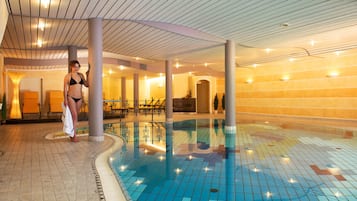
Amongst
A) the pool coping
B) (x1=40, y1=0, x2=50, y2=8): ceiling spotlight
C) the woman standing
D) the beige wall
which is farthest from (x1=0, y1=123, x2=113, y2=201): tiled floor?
the beige wall

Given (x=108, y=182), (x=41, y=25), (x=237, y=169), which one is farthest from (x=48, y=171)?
(x=41, y=25)

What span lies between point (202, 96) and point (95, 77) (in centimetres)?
1300

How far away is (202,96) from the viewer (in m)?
18.6

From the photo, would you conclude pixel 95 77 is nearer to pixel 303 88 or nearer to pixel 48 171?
pixel 48 171

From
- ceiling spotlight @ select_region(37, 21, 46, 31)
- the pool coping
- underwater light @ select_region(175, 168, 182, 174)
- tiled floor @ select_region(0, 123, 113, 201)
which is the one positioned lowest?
underwater light @ select_region(175, 168, 182, 174)

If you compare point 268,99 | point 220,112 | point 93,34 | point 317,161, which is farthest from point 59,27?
point 220,112

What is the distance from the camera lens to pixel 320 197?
2980 millimetres

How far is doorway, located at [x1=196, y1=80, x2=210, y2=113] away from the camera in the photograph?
60.1 ft

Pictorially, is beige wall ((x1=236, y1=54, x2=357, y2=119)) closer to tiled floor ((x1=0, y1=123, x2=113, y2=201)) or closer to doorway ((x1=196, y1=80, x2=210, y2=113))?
doorway ((x1=196, y1=80, x2=210, y2=113))

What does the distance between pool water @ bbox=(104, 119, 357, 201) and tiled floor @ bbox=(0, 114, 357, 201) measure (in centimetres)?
47

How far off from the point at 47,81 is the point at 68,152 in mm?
12364

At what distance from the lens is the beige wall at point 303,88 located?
11.2 metres

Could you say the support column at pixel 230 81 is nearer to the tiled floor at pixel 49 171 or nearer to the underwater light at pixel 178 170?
the tiled floor at pixel 49 171

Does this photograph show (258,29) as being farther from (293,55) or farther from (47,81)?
(47,81)
